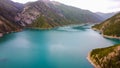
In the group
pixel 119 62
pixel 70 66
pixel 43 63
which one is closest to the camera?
pixel 119 62

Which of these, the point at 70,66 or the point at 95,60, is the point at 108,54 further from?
the point at 70,66

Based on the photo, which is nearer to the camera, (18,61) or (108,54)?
(108,54)

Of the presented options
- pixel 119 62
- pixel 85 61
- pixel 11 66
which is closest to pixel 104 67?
pixel 119 62

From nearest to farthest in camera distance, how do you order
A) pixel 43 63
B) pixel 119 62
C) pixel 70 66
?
pixel 119 62 → pixel 70 66 → pixel 43 63

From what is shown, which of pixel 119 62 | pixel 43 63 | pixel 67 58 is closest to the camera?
pixel 119 62

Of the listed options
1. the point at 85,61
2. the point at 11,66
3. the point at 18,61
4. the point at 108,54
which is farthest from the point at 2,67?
the point at 108,54

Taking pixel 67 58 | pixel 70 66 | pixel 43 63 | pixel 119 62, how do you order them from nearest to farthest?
1. pixel 119 62
2. pixel 70 66
3. pixel 43 63
4. pixel 67 58

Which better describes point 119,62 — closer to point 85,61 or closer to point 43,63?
point 85,61

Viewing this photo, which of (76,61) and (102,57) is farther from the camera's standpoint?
(76,61)
